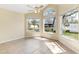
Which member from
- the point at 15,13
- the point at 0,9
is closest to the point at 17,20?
the point at 15,13

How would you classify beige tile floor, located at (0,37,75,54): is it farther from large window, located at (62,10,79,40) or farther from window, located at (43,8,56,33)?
window, located at (43,8,56,33)

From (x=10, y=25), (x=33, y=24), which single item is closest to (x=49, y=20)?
(x=33, y=24)

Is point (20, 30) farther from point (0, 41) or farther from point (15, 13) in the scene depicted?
point (0, 41)

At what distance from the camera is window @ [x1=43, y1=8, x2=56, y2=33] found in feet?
26.3

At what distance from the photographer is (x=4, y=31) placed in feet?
21.1

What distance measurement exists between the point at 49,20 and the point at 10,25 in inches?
115

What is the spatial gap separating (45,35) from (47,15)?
1.50 metres

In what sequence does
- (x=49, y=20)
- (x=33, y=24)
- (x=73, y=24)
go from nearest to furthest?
1. (x=73, y=24)
2. (x=49, y=20)
3. (x=33, y=24)

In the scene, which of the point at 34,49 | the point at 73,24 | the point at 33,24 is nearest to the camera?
the point at 34,49

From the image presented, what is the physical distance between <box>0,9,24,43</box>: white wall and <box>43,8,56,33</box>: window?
5.85 ft

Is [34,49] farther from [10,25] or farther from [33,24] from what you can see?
[33,24]

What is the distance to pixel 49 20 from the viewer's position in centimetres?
845

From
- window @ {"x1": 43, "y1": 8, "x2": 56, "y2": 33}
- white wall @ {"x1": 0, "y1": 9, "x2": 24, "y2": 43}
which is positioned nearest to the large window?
window @ {"x1": 43, "y1": 8, "x2": 56, "y2": 33}

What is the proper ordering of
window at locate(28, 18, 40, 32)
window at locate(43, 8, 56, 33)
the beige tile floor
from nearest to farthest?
the beige tile floor, window at locate(43, 8, 56, 33), window at locate(28, 18, 40, 32)
